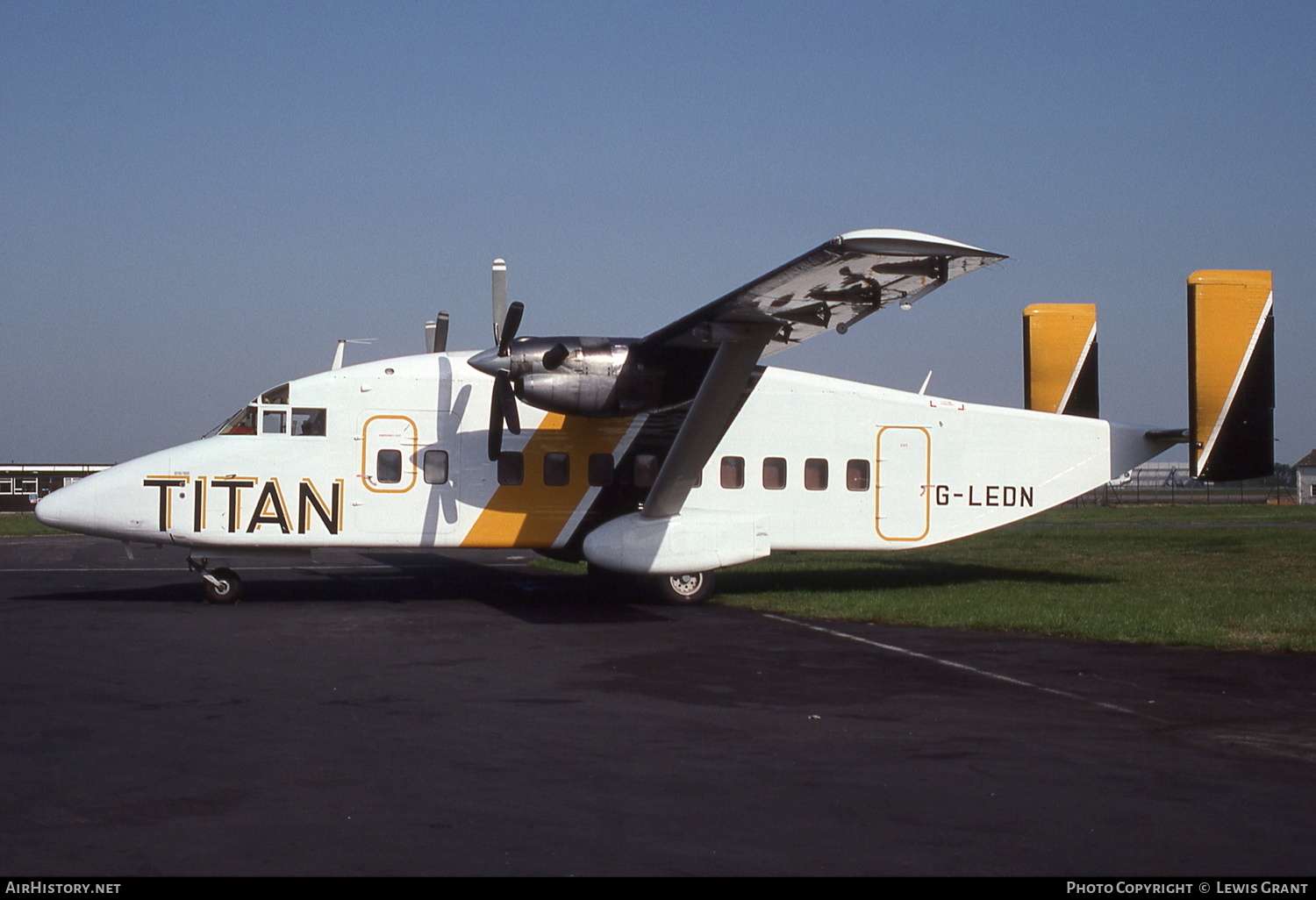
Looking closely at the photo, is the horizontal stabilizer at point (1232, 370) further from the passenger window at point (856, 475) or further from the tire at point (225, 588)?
the tire at point (225, 588)

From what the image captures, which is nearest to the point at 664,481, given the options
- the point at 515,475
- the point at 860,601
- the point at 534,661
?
the point at 515,475

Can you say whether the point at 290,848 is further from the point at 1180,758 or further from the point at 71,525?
the point at 71,525

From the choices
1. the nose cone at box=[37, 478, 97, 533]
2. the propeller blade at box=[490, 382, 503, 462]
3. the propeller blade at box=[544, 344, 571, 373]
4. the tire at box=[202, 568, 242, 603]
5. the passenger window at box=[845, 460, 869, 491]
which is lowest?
the tire at box=[202, 568, 242, 603]

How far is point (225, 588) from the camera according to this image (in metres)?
15.8

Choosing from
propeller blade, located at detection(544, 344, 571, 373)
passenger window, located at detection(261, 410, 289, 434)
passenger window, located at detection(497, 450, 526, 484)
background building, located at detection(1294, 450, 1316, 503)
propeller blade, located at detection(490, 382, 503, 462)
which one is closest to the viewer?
propeller blade, located at detection(544, 344, 571, 373)

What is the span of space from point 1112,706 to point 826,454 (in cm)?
858

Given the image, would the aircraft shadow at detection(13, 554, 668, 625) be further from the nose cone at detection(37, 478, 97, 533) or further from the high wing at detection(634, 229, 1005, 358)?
the high wing at detection(634, 229, 1005, 358)

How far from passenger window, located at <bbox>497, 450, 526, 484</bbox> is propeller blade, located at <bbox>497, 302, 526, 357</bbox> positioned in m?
1.93

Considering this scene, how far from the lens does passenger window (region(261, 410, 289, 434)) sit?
51.5ft

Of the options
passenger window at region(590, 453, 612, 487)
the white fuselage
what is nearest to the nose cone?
the white fuselage

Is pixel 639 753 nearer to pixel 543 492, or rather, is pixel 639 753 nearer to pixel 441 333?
pixel 543 492

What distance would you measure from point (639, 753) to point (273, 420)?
34.3 feet

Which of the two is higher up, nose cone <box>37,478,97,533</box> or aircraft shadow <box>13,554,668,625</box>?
nose cone <box>37,478,97,533</box>

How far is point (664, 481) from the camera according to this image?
1527 centimetres
